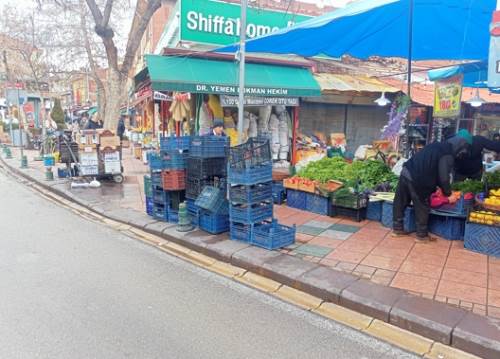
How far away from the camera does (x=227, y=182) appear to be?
5.90 meters

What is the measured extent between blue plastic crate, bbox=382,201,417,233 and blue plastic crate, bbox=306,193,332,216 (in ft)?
3.35

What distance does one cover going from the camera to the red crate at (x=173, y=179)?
659 cm

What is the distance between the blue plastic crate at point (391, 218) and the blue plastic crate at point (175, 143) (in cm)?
351

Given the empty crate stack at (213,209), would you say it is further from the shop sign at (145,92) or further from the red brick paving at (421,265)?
the shop sign at (145,92)

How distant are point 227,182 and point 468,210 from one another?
3.45 m

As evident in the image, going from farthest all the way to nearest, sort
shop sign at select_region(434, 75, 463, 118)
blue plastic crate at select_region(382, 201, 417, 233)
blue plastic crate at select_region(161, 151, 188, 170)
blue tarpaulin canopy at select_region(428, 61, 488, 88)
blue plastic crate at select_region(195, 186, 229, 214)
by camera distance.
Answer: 1. blue tarpaulin canopy at select_region(428, 61, 488, 88)
2. shop sign at select_region(434, 75, 463, 118)
3. blue plastic crate at select_region(161, 151, 188, 170)
4. blue plastic crate at select_region(382, 201, 417, 233)
5. blue plastic crate at select_region(195, 186, 229, 214)

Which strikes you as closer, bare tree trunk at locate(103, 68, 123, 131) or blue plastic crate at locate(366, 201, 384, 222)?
blue plastic crate at locate(366, 201, 384, 222)

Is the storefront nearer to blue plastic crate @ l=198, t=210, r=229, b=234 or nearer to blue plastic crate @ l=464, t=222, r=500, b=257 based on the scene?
blue plastic crate @ l=198, t=210, r=229, b=234

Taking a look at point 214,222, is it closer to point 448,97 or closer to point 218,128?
point 218,128

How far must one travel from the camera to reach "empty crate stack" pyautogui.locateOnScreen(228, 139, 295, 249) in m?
5.56

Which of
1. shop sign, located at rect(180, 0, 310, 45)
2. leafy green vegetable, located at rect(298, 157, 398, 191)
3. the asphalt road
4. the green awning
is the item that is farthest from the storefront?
the asphalt road

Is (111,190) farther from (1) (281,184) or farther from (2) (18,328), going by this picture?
(2) (18,328)

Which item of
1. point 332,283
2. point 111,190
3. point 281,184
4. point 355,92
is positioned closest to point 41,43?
point 111,190

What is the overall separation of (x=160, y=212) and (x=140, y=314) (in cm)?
342
